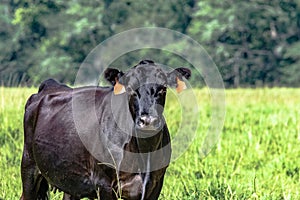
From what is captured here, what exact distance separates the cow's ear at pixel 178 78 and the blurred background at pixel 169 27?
133 ft

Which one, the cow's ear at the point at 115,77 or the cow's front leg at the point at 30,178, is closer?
the cow's ear at the point at 115,77

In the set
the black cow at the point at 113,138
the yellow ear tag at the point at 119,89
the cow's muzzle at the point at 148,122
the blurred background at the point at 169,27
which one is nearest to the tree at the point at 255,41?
the blurred background at the point at 169,27

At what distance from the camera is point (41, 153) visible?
5.08 metres

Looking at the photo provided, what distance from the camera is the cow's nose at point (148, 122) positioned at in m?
4.06

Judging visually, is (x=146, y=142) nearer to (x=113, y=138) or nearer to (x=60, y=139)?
(x=113, y=138)

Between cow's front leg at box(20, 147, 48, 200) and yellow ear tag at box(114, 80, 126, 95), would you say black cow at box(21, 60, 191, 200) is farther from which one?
cow's front leg at box(20, 147, 48, 200)

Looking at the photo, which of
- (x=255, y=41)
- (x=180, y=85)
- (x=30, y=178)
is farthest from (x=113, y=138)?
(x=255, y=41)

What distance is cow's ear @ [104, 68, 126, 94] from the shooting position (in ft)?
14.7

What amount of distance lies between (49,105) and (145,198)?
1.33m

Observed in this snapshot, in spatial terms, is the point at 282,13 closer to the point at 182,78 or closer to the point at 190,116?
the point at 190,116

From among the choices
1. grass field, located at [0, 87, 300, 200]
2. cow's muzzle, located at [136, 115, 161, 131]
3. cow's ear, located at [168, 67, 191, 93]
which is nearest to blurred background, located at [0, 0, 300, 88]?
grass field, located at [0, 87, 300, 200]

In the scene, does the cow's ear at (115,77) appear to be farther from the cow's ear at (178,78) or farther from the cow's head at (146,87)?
the cow's ear at (178,78)

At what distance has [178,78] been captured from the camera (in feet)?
15.1

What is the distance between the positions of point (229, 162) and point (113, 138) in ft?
12.9
